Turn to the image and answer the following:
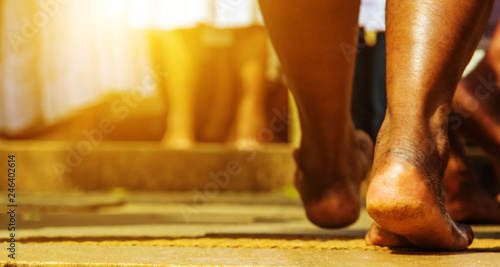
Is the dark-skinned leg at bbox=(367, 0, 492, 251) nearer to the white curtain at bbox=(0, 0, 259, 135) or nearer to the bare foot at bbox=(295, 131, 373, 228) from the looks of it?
the bare foot at bbox=(295, 131, 373, 228)

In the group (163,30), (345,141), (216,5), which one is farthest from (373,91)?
(345,141)

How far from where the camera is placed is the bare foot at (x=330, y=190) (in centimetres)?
159

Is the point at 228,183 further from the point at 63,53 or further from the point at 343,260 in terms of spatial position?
the point at 343,260

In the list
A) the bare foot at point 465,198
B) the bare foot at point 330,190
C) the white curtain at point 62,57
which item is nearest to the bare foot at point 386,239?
the bare foot at point 330,190

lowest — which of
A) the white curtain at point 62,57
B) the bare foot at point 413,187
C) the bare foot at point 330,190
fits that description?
the white curtain at point 62,57

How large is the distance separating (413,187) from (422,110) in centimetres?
13

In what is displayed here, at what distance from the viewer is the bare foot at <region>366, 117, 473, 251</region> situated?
115 centimetres

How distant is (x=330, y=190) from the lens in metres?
1.61

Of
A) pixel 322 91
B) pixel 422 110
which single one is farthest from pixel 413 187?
pixel 322 91

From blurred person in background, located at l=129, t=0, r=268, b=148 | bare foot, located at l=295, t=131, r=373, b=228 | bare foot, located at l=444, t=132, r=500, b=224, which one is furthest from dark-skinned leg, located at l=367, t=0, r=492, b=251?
blurred person in background, located at l=129, t=0, r=268, b=148

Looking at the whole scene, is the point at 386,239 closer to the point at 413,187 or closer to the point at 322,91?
the point at 413,187

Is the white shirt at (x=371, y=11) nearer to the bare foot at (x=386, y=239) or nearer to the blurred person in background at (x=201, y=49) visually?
the bare foot at (x=386, y=239)

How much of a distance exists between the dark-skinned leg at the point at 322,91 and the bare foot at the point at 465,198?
31 cm

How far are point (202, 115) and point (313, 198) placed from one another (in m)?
3.17
